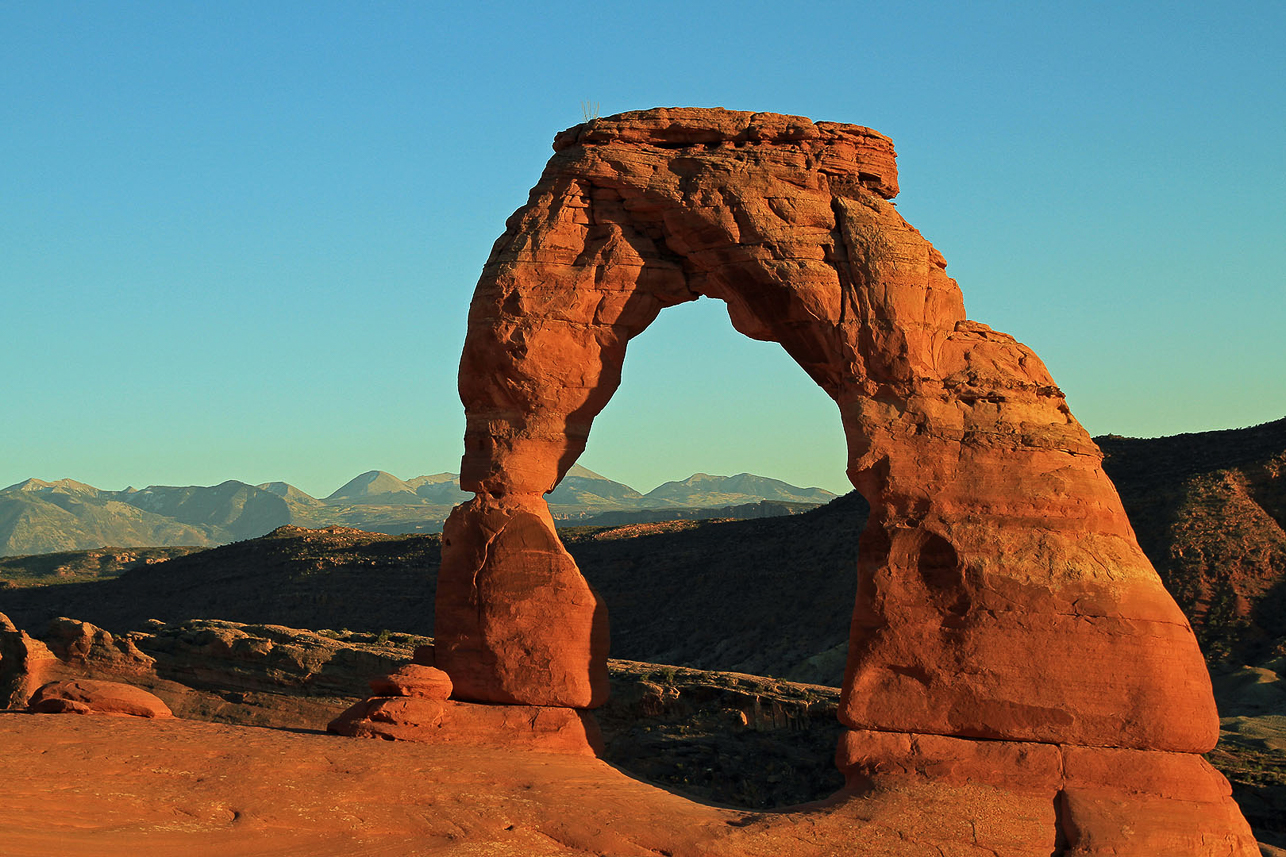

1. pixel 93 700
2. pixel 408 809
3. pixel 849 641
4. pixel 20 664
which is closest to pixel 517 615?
pixel 408 809

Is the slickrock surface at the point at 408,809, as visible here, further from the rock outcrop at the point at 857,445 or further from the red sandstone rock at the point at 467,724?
the rock outcrop at the point at 857,445

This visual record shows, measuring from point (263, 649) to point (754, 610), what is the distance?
2316 centimetres

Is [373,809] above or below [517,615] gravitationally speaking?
below

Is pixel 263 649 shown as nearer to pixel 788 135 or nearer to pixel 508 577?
pixel 508 577

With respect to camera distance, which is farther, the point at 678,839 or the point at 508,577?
the point at 508,577

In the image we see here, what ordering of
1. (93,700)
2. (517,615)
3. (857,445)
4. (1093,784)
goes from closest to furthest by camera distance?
(1093,784) < (857,445) < (517,615) < (93,700)

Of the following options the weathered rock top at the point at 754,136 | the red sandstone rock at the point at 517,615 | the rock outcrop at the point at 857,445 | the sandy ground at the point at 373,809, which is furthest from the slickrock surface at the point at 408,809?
the weathered rock top at the point at 754,136

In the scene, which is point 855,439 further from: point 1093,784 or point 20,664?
point 20,664

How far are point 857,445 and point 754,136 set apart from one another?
4013 millimetres

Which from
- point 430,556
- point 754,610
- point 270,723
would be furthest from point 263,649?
point 430,556

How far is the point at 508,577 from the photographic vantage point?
604 inches

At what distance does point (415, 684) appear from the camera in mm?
15031

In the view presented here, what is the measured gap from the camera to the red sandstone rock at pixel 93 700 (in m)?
15.3

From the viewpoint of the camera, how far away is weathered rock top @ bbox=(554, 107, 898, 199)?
51.5 ft
